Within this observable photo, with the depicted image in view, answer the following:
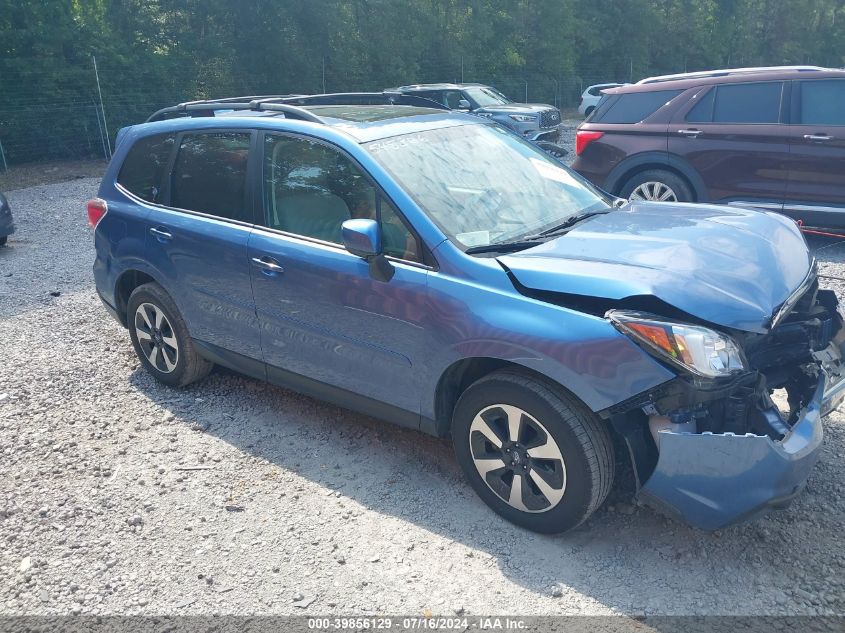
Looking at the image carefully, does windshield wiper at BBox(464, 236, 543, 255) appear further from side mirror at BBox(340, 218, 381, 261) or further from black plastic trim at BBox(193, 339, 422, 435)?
black plastic trim at BBox(193, 339, 422, 435)

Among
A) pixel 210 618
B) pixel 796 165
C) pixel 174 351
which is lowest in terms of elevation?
pixel 210 618

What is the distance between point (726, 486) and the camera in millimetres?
2900

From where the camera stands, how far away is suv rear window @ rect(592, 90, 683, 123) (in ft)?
27.1

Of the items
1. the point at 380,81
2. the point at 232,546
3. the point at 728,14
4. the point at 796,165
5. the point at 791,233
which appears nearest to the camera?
the point at 232,546

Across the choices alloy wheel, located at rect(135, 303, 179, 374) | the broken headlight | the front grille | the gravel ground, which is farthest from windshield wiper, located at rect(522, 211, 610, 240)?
the front grille

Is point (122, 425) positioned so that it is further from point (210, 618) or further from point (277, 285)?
point (210, 618)

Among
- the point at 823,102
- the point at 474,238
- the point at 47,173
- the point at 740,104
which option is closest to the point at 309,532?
the point at 474,238

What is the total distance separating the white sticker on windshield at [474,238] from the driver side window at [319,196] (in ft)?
0.72

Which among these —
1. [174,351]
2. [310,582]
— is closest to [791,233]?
[310,582]

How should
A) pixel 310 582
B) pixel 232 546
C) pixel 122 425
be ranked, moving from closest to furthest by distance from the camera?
1. pixel 310 582
2. pixel 232 546
3. pixel 122 425

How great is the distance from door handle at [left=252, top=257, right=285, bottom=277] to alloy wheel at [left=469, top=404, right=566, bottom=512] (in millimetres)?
1390

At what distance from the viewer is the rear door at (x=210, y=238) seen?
14.2 feet

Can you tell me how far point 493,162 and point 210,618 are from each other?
2685 millimetres

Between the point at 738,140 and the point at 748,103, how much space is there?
0.45 m
